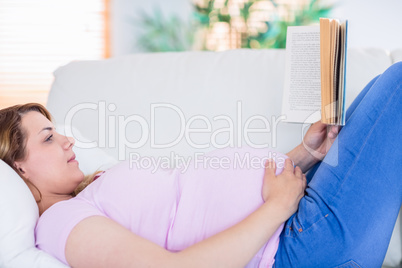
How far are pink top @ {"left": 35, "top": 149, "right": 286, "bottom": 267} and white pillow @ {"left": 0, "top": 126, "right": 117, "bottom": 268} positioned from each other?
34 mm

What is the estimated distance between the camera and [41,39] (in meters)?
4.60

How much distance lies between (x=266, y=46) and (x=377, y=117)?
313 cm

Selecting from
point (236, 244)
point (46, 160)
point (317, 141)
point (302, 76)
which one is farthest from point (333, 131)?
point (46, 160)

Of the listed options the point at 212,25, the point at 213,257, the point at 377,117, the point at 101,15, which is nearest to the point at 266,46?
the point at 212,25

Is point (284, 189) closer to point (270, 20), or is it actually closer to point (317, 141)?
point (317, 141)

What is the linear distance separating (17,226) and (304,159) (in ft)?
2.88

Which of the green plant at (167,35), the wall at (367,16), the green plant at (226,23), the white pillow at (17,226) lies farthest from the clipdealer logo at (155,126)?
the wall at (367,16)

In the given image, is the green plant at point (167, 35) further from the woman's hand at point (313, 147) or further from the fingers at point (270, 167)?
the fingers at point (270, 167)

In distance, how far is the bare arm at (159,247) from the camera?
0.94 metres

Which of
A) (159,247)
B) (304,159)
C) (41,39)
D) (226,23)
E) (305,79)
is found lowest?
(159,247)

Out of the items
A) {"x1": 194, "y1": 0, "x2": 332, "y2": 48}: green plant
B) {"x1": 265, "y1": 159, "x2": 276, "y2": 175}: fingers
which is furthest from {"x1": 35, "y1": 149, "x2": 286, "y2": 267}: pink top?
{"x1": 194, "y1": 0, "x2": 332, "y2": 48}: green plant

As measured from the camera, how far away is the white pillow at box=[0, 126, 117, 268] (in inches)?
40.0

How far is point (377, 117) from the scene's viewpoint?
1077 millimetres

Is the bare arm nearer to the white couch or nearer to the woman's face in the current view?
the woman's face
